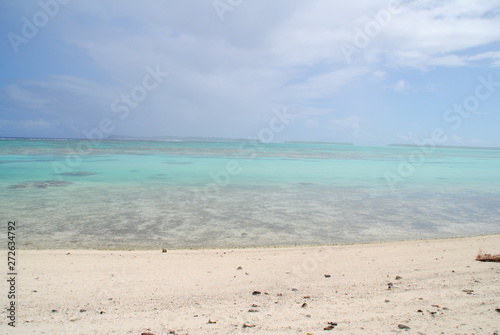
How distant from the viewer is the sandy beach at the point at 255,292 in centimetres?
358

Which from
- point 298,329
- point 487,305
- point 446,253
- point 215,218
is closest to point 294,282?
point 298,329

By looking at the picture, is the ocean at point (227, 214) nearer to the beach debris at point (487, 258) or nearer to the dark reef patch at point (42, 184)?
the dark reef patch at point (42, 184)

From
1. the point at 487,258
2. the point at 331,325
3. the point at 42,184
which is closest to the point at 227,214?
the point at 487,258

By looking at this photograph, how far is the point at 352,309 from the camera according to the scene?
4.01 meters

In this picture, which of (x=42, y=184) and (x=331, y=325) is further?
(x=42, y=184)

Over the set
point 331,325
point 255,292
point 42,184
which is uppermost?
point 331,325

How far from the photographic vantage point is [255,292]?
4527mm

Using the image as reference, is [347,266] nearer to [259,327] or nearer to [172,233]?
[259,327]

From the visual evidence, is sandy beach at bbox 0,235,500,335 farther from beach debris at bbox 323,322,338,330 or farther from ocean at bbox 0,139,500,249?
ocean at bbox 0,139,500,249

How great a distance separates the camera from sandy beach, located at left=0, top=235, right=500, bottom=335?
11.8 feet

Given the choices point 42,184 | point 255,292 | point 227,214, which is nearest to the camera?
point 255,292

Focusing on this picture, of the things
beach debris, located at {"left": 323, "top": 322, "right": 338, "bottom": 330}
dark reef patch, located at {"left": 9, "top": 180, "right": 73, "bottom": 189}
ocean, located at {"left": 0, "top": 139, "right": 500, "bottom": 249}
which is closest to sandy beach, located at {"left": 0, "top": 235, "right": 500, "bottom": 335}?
beach debris, located at {"left": 323, "top": 322, "right": 338, "bottom": 330}

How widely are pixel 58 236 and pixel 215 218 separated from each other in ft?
14.3

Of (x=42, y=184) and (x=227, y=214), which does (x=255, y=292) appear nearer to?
(x=227, y=214)
